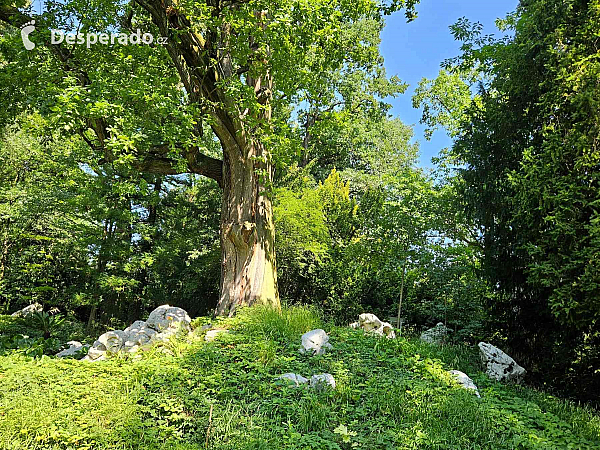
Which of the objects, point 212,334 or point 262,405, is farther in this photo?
point 212,334

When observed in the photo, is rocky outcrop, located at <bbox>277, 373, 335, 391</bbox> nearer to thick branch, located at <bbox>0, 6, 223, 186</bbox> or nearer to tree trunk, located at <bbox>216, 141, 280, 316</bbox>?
tree trunk, located at <bbox>216, 141, 280, 316</bbox>

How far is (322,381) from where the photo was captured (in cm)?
445

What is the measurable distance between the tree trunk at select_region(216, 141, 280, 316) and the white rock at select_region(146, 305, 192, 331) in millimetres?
728

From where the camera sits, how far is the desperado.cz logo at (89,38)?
6.93 m

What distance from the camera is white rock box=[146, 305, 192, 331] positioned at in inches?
255

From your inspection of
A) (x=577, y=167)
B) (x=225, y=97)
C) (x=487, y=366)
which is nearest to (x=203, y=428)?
(x=487, y=366)

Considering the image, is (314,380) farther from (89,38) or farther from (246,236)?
(89,38)

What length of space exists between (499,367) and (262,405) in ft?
12.9

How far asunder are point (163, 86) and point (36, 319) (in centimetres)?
706

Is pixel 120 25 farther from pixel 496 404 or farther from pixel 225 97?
pixel 496 404

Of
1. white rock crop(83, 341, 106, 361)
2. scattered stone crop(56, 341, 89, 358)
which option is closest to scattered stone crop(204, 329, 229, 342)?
white rock crop(83, 341, 106, 361)

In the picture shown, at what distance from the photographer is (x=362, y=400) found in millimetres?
4258

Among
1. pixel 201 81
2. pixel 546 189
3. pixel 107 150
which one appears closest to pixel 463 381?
pixel 546 189

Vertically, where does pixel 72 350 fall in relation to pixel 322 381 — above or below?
below
